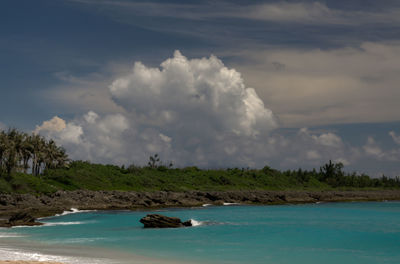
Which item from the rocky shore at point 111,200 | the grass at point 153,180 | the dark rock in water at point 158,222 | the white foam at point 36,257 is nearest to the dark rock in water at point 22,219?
the rocky shore at point 111,200

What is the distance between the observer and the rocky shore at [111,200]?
58906 mm

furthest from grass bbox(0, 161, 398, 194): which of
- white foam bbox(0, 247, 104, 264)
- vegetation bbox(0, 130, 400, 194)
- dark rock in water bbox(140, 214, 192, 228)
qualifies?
white foam bbox(0, 247, 104, 264)

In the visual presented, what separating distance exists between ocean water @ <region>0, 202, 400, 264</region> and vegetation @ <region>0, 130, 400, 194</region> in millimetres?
35090

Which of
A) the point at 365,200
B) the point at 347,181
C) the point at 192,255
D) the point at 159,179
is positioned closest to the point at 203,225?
the point at 192,255

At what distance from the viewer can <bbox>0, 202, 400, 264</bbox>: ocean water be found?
30.3 meters

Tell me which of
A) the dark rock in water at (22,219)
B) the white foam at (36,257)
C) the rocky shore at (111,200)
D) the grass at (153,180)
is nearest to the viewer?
the white foam at (36,257)

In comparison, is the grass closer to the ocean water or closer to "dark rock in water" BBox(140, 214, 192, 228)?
the ocean water

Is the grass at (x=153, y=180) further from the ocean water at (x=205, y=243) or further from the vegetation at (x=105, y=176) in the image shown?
the ocean water at (x=205, y=243)

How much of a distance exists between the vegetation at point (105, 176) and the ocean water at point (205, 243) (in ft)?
115

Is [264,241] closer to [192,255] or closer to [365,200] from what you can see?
[192,255]

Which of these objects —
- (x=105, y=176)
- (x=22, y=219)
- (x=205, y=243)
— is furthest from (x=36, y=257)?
(x=105, y=176)

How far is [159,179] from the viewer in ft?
375

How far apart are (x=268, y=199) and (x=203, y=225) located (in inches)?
2262

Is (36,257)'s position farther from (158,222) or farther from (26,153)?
(26,153)
